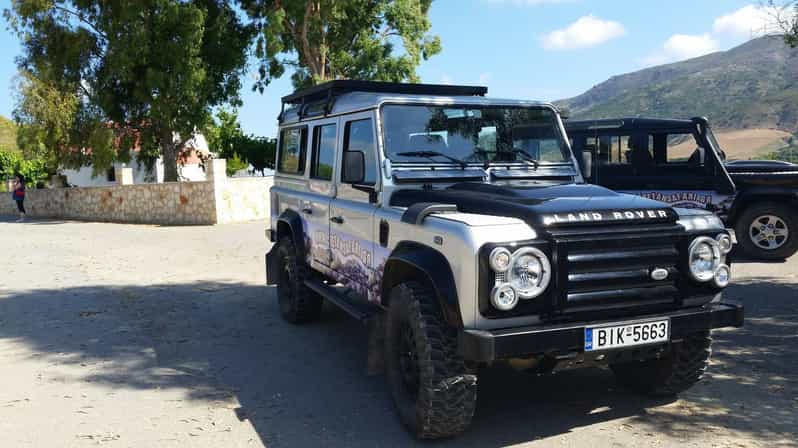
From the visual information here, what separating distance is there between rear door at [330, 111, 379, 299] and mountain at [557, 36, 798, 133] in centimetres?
7436

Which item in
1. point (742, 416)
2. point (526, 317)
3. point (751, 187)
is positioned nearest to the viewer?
point (526, 317)

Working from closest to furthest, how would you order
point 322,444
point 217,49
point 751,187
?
point 322,444 → point 751,187 → point 217,49

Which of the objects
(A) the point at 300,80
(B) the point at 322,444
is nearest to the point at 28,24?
(A) the point at 300,80

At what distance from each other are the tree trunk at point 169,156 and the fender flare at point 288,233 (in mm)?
19665

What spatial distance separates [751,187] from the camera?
34.4 feet

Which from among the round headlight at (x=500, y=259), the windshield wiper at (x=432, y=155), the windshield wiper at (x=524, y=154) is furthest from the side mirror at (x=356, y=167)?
the round headlight at (x=500, y=259)

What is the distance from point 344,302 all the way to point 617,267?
8.03ft

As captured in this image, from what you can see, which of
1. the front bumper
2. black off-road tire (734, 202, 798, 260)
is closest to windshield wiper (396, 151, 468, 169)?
the front bumper

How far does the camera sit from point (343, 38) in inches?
1111

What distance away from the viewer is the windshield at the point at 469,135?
5.30 m

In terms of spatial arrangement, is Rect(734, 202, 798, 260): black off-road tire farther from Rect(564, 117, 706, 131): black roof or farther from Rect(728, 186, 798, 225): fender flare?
Rect(564, 117, 706, 131): black roof

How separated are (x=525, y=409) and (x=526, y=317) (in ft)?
3.93

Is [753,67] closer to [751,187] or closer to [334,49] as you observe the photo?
[334,49]

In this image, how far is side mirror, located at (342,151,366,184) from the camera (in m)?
5.15
